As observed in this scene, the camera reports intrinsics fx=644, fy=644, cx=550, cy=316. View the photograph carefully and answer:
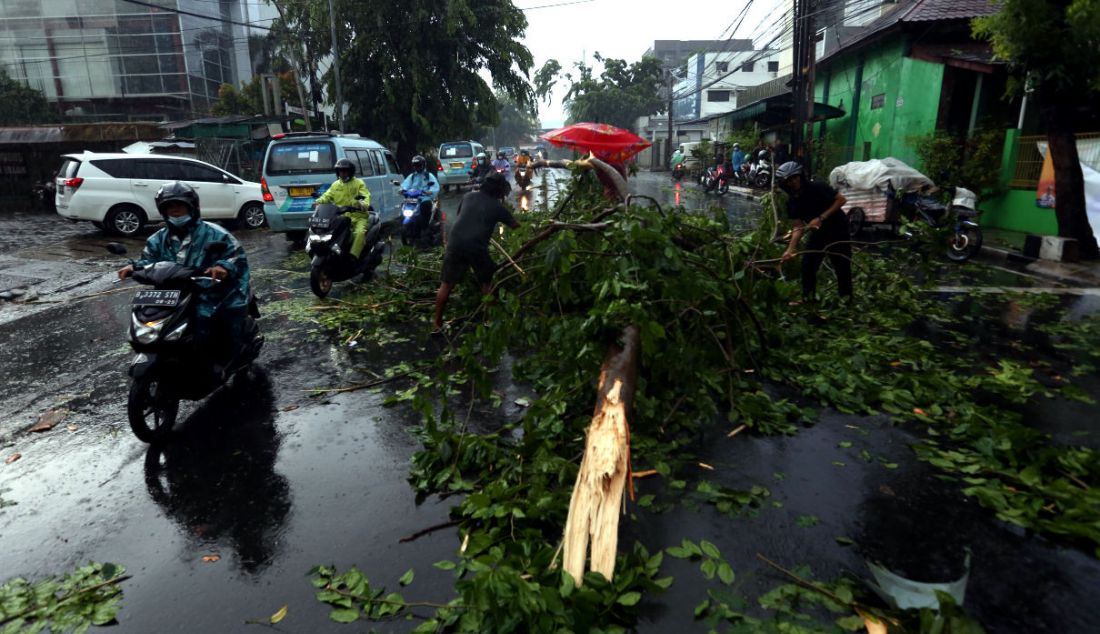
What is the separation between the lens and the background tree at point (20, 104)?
3103cm

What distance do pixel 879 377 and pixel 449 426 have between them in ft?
10.8

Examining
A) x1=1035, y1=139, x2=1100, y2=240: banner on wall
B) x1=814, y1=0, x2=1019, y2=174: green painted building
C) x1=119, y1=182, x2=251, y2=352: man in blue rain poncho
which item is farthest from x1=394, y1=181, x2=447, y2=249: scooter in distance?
x1=814, y1=0, x2=1019, y2=174: green painted building

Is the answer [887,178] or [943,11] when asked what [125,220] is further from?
[943,11]

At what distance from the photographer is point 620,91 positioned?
61.2 meters

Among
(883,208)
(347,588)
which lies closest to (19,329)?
(347,588)

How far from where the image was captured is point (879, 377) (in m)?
4.94

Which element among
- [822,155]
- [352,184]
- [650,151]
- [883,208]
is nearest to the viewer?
[352,184]

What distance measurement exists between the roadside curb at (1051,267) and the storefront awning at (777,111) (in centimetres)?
987

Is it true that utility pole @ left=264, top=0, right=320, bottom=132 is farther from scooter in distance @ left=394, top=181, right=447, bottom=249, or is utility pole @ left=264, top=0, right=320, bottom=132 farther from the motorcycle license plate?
the motorcycle license plate

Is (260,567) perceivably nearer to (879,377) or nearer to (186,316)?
(186,316)

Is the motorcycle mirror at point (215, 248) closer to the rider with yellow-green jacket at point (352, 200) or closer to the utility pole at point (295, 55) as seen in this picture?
the rider with yellow-green jacket at point (352, 200)

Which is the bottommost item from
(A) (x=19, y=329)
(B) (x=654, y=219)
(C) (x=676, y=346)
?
(A) (x=19, y=329)

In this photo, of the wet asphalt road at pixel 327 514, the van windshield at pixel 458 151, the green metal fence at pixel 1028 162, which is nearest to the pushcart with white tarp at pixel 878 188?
the green metal fence at pixel 1028 162

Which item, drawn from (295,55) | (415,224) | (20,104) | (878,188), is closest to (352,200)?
(415,224)
